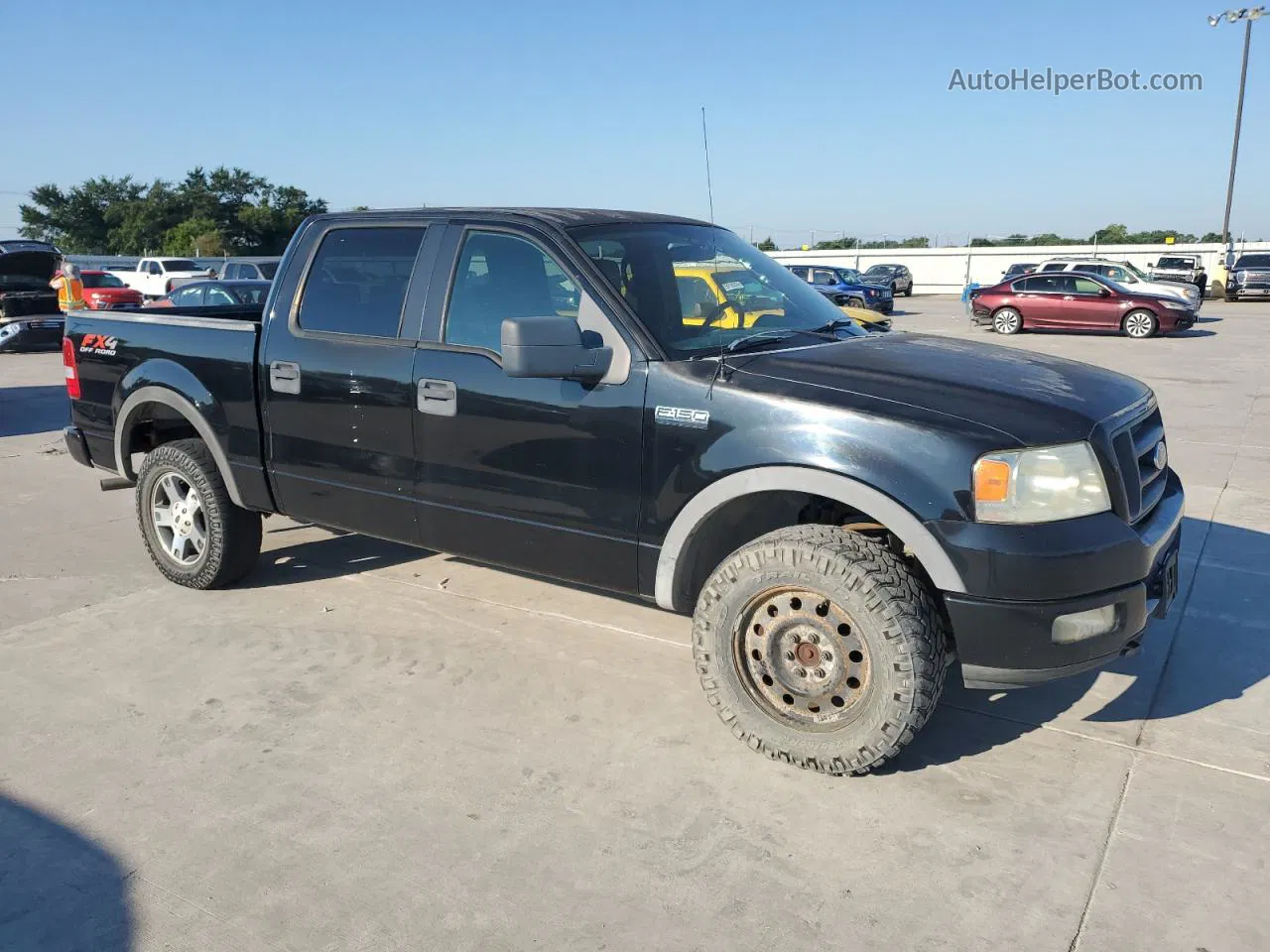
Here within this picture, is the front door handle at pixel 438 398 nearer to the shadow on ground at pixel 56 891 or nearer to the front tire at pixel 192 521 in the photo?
the front tire at pixel 192 521

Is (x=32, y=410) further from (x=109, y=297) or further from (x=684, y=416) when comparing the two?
(x=109, y=297)

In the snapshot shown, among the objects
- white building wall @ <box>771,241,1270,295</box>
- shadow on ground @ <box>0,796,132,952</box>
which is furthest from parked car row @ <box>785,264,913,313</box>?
shadow on ground @ <box>0,796,132,952</box>

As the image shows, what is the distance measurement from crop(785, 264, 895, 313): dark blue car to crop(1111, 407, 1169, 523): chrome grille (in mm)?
23432

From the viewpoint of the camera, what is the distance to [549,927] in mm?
2699

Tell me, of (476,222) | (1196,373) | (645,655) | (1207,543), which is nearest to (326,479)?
(476,222)

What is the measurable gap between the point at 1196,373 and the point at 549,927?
15.2 meters

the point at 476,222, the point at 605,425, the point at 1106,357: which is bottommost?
the point at 1106,357

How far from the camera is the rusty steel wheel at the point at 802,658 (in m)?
3.38

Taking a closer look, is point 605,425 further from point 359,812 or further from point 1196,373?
point 1196,373

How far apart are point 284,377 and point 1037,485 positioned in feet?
10.7

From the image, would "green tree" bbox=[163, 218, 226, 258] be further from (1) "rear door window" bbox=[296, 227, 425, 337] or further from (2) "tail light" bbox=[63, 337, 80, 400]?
(1) "rear door window" bbox=[296, 227, 425, 337]

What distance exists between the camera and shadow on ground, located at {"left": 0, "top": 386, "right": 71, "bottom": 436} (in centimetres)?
A: 1066

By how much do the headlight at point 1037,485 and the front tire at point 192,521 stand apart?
372 centimetres

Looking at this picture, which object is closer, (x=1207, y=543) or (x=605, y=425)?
(x=605, y=425)
